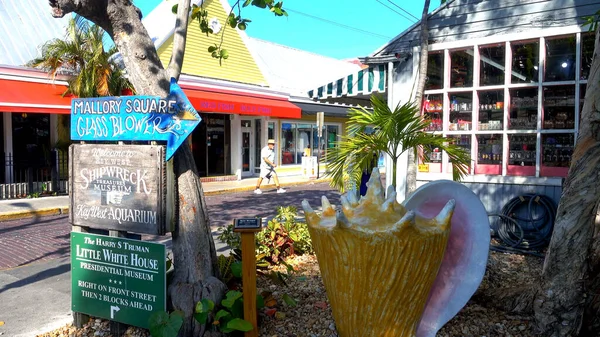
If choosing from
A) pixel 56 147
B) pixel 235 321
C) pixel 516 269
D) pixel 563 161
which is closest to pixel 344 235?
pixel 235 321

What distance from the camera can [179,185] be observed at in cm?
400

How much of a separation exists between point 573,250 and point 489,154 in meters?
3.94

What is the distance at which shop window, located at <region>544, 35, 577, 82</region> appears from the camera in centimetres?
663

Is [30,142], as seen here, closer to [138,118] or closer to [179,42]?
[179,42]

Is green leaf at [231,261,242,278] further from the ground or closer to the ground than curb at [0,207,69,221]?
further from the ground

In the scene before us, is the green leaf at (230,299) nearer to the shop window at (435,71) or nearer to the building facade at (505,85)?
the building facade at (505,85)

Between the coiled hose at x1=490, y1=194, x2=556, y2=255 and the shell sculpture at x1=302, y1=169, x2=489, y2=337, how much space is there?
14.1 feet

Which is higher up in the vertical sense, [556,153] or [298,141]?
[298,141]

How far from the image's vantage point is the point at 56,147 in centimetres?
1375

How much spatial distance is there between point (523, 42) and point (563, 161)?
174cm

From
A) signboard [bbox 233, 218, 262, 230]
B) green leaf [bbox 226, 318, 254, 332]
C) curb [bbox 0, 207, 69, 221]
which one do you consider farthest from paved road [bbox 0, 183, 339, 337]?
signboard [bbox 233, 218, 262, 230]

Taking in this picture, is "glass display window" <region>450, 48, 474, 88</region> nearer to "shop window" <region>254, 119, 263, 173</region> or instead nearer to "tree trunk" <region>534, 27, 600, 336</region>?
"tree trunk" <region>534, 27, 600, 336</region>

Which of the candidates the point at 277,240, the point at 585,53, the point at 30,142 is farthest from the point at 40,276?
the point at 30,142

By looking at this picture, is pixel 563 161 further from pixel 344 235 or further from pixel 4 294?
pixel 4 294
